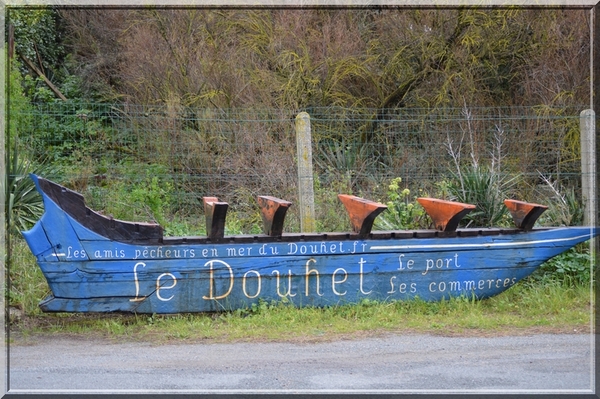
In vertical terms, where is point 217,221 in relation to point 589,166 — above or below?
below

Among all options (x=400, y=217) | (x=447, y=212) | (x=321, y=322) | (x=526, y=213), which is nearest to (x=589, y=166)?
(x=526, y=213)

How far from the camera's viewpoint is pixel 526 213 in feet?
22.7

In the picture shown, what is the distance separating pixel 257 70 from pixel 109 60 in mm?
4481

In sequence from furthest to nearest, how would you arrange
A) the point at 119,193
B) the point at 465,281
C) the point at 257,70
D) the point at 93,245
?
the point at 257,70, the point at 119,193, the point at 465,281, the point at 93,245

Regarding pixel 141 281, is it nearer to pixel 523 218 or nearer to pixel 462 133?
pixel 523 218

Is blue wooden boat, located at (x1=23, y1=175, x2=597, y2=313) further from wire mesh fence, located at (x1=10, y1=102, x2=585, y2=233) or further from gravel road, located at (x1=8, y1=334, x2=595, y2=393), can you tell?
wire mesh fence, located at (x1=10, y1=102, x2=585, y2=233)

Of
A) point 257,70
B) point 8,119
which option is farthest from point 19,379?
point 257,70

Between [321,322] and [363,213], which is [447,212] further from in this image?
[321,322]

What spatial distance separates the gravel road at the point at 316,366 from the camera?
456cm

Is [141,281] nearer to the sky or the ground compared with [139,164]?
nearer to the ground

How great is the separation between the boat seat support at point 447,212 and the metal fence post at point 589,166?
2.28 meters

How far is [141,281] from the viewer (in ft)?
20.8

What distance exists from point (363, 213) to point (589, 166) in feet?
10.6

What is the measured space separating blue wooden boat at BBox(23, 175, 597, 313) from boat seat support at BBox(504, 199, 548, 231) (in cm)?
1
